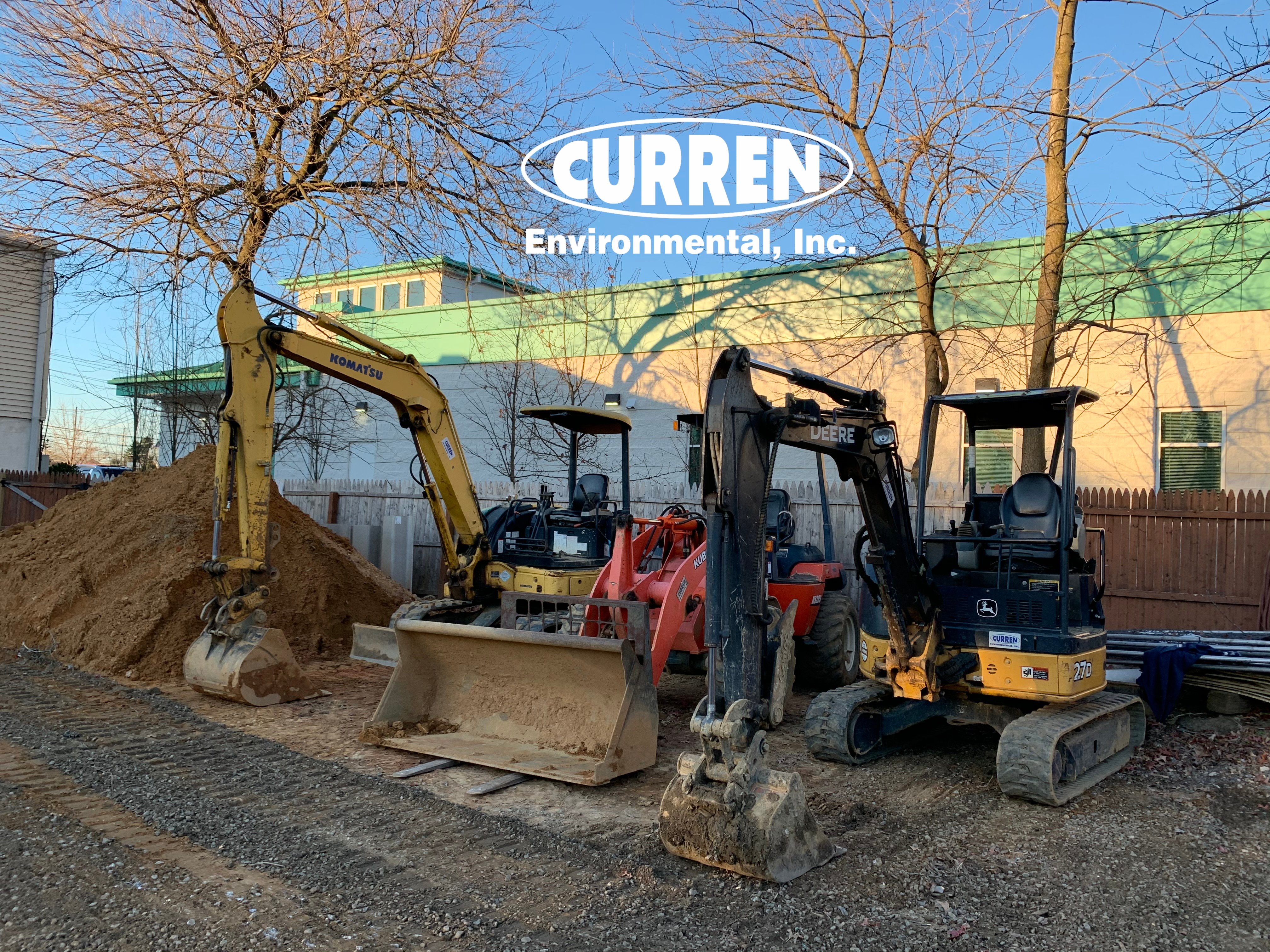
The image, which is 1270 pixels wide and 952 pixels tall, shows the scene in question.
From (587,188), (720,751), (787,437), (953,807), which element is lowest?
(953,807)

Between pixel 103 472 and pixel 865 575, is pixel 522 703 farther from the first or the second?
pixel 103 472

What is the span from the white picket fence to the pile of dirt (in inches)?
76.0

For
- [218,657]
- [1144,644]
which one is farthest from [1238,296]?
[218,657]

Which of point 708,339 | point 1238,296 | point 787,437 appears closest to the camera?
point 787,437

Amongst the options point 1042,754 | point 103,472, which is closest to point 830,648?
point 1042,754

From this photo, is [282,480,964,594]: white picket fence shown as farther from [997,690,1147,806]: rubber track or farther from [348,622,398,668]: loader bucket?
[997,690,1147,806]: rubber track

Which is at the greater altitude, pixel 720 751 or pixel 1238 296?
pixel 1238 296

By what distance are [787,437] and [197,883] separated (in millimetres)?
3619

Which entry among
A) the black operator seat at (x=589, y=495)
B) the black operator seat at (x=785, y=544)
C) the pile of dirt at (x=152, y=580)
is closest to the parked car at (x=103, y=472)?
the pile of dirt at (x=152, y=580)

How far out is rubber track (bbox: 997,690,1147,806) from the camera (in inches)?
238

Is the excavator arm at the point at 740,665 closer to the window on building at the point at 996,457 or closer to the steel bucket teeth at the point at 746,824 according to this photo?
the steel bucket teeth at the point at 746,824

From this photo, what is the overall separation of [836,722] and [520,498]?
676 centimetres

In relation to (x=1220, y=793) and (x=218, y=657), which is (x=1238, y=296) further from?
(x=218, y=657)

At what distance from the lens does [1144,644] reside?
8.81 meters
